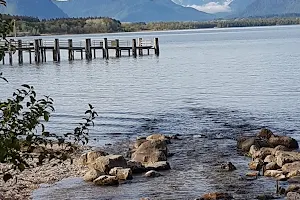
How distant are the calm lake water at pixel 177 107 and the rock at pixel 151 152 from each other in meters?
0.73

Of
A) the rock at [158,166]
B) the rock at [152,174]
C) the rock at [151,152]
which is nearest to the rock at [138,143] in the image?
the rock at [151,152]

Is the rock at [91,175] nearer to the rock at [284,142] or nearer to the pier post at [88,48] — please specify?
the rock at [284,142]

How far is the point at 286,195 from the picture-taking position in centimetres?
1414

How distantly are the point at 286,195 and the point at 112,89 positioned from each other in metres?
30.1

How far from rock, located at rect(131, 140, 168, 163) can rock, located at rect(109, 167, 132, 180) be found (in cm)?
191

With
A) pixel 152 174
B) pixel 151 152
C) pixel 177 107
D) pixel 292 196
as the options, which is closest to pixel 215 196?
pixel 292 196

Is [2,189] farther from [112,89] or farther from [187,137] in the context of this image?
[112,89]

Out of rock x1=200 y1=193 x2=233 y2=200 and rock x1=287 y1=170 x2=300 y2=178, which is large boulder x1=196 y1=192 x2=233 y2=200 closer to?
rock x1=200 y1=193 x2=233 y2=200

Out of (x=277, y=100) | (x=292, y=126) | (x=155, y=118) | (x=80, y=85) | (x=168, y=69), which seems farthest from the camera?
(x=168, y=69)

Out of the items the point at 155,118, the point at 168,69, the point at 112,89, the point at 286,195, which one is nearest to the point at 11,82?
the point at 112,89

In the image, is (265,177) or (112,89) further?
(112,89)

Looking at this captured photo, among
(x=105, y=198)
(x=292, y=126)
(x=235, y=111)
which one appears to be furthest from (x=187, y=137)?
(x=105, y=198)

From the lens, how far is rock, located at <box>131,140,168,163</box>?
18.6 metres

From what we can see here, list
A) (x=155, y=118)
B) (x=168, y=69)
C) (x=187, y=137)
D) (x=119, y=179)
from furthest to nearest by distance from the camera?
(x=168, y=69), (x=155, y=118), (x=187, y=137), (x=119, y=179)
